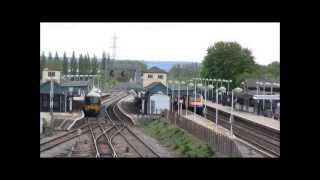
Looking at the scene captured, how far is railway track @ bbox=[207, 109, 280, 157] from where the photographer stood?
6145mm

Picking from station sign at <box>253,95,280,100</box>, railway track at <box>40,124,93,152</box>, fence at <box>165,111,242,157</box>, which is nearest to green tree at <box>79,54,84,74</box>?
railway track at <box>40,124,93,152</box>

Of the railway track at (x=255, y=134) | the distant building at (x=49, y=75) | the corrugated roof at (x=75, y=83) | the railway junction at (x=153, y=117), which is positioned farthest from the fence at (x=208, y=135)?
the distant building at (x=49, y=75)

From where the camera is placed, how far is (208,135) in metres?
6.30

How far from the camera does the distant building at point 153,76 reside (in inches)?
254

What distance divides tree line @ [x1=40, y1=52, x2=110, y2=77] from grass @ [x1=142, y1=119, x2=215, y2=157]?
827 mm

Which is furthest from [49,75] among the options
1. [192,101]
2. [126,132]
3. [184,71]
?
[192,101]

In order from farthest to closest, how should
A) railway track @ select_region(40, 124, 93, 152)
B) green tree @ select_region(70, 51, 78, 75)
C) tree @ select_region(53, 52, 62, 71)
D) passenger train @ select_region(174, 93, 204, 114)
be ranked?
passenger train @ select_region(174, 93, 204, 114), green tree @ select_region(70, 51, 78, 75), tree @ select_region(53, 52, 62, 71), railway track @ select_region(40, 124, 93, 152)

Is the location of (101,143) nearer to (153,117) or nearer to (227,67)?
(153,117)

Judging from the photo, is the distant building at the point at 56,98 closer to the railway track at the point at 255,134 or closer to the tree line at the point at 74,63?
the tree line at the point at 74,63

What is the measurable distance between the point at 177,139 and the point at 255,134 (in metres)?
0.85

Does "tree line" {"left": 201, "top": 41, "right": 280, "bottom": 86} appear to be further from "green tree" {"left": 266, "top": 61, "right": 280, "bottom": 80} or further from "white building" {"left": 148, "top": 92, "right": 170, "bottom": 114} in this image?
"white building" {"left": 148, "top": 92, "right": 170, "bottom": 114}

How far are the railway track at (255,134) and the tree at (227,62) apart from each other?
17.7 inches
